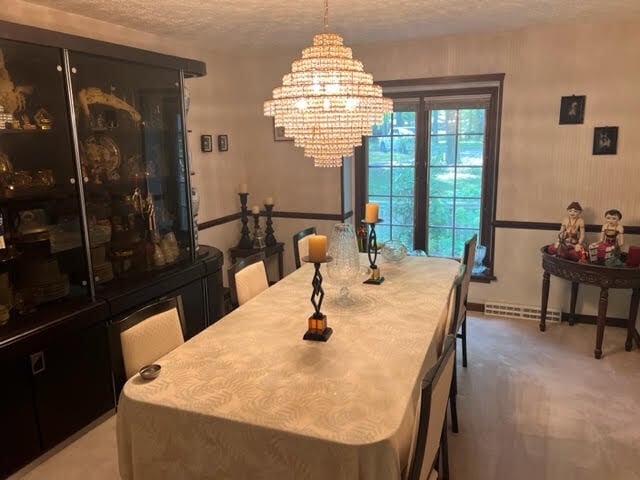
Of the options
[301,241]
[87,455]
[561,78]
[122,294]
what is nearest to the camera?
[87,455]

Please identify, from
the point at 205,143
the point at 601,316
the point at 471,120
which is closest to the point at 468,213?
the point at 471,120

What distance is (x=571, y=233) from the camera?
3762 millimetres

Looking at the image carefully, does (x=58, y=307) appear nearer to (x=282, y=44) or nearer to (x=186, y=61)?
(x=186, y=61)

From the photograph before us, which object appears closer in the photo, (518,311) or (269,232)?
(518,311)

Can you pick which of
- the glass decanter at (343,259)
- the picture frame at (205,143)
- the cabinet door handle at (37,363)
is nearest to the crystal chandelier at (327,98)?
the glass decanter at (343,259)

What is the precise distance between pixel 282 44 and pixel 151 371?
3.15 meters

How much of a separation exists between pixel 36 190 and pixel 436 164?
316 cm

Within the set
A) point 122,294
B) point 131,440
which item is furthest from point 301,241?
point 131,440

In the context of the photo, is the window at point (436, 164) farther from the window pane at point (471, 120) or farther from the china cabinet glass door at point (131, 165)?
the china cabinet glass door at point (131, 165)

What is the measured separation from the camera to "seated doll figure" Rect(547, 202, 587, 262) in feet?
12.1

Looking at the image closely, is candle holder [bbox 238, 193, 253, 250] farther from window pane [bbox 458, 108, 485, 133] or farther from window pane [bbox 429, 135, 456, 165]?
window pane [bbox 458, 108, 485, 133]

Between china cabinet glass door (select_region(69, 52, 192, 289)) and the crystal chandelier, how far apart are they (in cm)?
111

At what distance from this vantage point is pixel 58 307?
264cm

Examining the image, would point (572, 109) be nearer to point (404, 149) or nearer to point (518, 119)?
point (518, 119)
